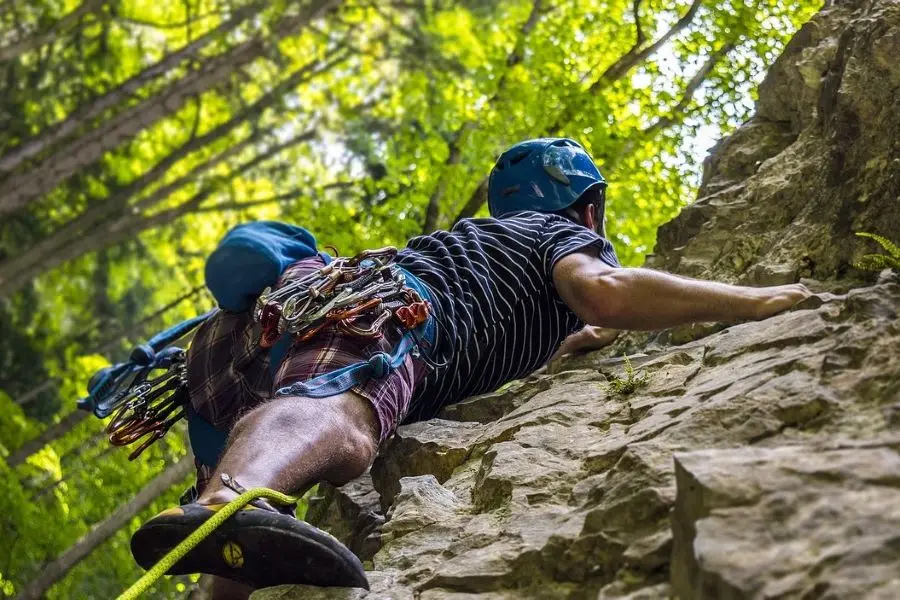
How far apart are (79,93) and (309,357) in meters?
9.62

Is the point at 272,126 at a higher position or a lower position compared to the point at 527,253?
higher

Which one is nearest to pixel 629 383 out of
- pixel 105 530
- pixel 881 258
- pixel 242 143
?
pixel 881 258

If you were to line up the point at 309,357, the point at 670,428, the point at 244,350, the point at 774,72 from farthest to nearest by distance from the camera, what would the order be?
the point at 774,72, the point at 244,350, the point at 309,357, the point at 670,428

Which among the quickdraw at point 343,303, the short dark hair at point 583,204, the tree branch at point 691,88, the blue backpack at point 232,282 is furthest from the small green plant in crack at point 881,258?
the tree branch at point 691,88

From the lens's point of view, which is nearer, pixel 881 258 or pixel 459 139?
pixel 881 258

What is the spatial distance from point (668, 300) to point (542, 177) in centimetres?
141

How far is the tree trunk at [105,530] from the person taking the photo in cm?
720

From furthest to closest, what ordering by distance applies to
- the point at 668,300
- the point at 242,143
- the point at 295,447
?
1. the point at 242,143
2. the point at 668,300
3. the point at 295,447

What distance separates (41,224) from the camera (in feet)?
40.6

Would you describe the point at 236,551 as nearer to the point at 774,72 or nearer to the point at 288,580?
the point at 288,580

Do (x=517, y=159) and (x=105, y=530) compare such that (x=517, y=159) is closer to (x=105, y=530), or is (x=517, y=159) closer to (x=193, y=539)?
(x=193, y=539)

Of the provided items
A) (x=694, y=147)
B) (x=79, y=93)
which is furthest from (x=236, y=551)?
(x=79, y=93)

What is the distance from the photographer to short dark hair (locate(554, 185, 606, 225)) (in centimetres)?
468

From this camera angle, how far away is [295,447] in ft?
9.32
